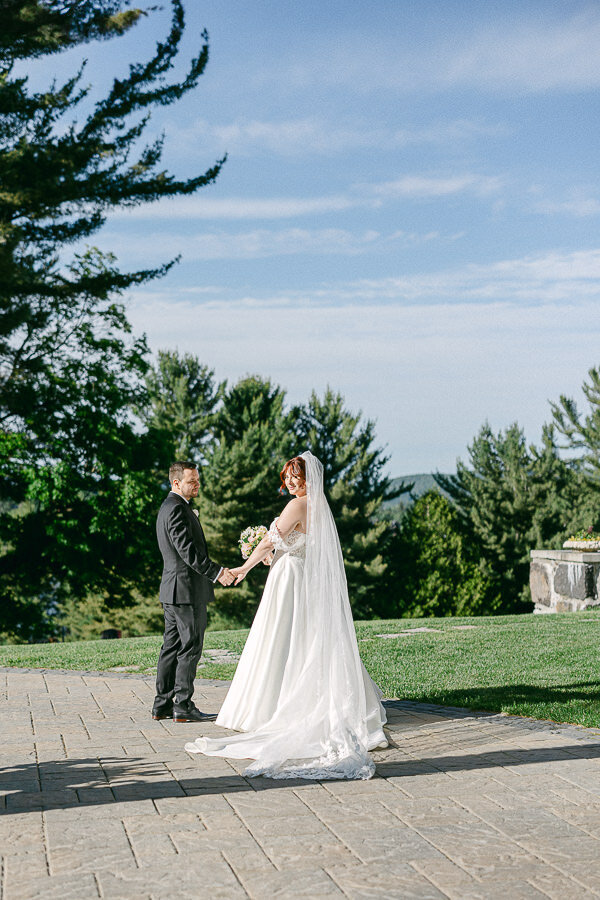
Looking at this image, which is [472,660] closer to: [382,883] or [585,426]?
[382,883]

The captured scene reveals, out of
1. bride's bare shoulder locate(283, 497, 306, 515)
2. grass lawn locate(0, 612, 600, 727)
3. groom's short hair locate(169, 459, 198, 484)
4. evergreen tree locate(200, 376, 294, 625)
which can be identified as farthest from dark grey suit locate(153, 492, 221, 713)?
evergreen tree locate(200, 376, 294, 625)

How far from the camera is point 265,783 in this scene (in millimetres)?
5242

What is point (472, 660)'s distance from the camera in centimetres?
1014

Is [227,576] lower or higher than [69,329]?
lower

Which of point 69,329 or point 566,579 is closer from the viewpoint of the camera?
point 566,579

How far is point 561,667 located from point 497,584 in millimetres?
30984

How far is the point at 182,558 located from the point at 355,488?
33818 mm

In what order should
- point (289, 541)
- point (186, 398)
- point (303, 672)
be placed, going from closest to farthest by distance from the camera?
point (303, 672)
point (289, 541)
point (186, 398)

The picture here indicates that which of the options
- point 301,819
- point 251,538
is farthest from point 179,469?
point 301,819

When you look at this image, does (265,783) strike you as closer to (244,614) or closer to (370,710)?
(370,710)

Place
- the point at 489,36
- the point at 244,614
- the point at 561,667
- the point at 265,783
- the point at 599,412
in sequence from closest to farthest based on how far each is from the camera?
the point at 265,783 → the point at 489,36 → the point at 561,667 → the point at 244,614 → the point at 599,412

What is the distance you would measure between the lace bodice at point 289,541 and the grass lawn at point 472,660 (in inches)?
83.5

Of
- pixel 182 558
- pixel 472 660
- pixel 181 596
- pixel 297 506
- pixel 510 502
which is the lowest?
pixel 472 660

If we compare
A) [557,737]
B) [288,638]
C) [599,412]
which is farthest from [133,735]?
[599,412]
